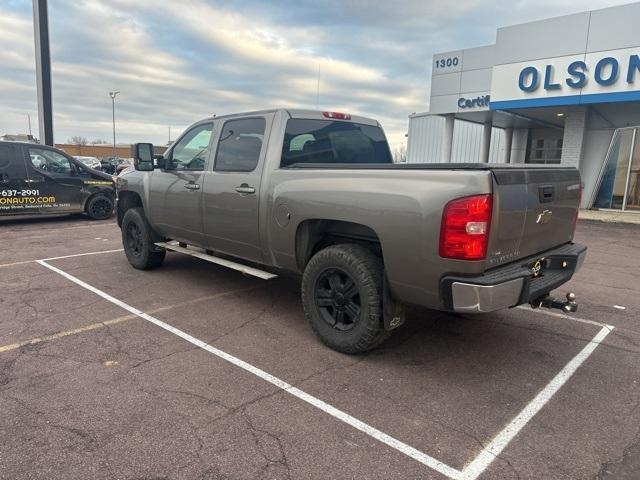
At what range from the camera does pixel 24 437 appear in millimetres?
2707

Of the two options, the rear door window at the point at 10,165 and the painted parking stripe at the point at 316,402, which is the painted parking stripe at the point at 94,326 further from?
the rear door window at the point at 10,165

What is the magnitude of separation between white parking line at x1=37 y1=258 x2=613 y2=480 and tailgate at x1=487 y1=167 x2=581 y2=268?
0.97 m

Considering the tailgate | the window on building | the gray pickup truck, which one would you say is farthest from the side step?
the window on building

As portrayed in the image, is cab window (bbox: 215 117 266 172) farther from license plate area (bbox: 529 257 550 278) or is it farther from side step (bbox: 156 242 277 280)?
license plate area (bbox: 529 257 550 278)

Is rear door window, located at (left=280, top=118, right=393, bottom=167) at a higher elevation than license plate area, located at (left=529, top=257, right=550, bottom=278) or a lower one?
higher

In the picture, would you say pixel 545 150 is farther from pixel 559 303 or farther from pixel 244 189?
pixel 244 189

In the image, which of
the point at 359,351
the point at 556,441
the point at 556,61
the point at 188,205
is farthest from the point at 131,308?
the point at 556,61

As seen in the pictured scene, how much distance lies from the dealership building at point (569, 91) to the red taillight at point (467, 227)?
14.0 m

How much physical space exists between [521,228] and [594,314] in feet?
8.25

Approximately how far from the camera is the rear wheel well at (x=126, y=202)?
6680 mm

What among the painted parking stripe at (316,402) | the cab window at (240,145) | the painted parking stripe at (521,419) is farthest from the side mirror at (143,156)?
the painted parking stripe at (521,419)

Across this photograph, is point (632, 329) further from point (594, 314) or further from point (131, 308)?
point (131, 308)

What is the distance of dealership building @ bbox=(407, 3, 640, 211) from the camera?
13953mm

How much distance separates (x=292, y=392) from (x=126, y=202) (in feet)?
15.6
